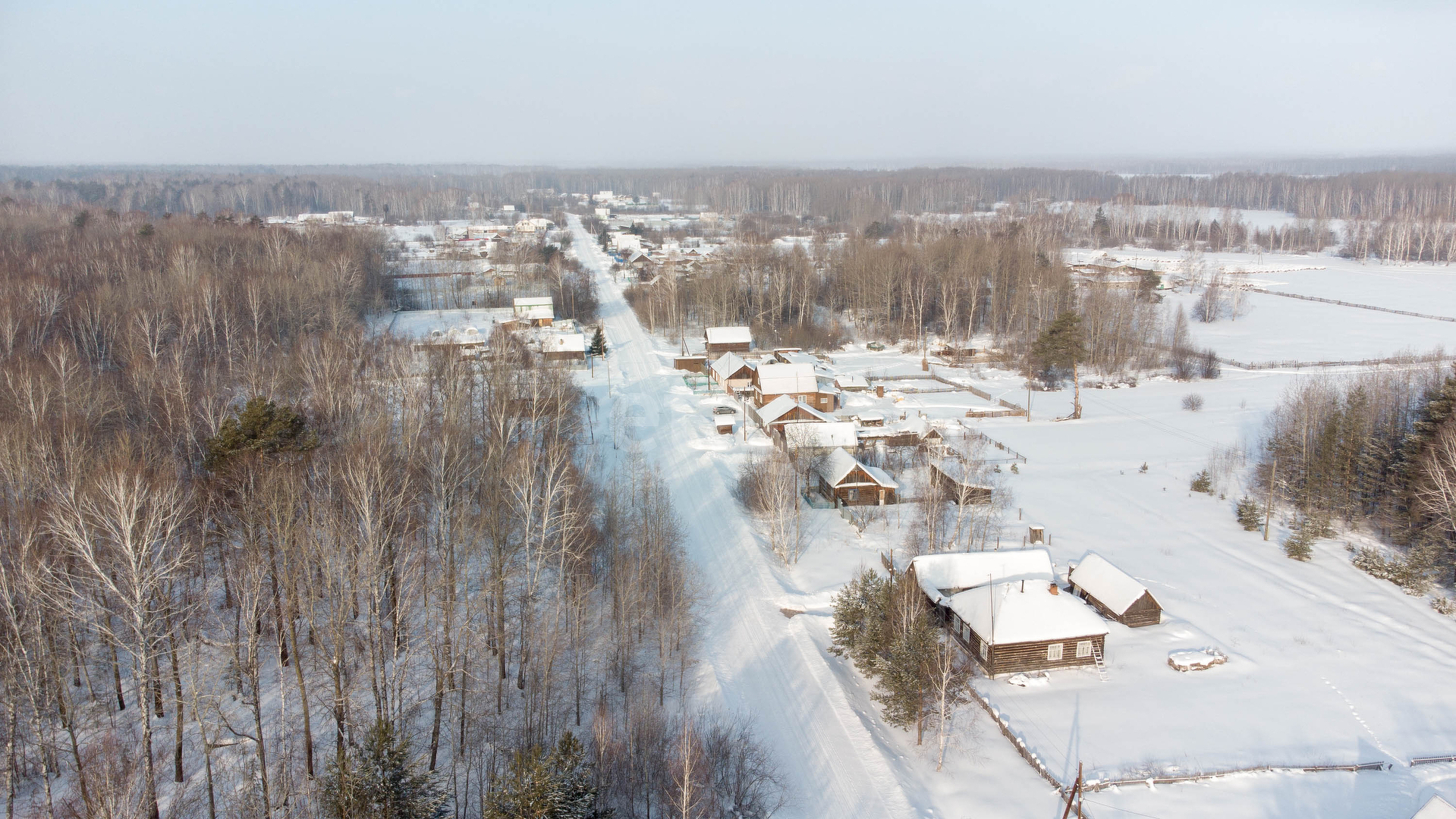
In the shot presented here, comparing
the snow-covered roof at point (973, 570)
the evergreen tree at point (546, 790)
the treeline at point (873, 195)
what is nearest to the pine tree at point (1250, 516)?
the snow-covered roof at point (973, 570)

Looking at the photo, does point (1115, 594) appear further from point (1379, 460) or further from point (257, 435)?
point (257, 435)

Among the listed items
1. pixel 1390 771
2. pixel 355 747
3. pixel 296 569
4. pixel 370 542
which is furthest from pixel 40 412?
pixel 1390 771

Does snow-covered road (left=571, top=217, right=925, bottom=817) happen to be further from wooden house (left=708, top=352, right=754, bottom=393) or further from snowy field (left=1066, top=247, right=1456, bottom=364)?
snowy field (left=1066, top=247, right=1456, bottom=364)

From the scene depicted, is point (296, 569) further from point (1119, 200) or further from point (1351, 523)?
point (1119, 200)

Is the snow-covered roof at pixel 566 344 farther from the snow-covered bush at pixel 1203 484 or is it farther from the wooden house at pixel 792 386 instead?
the snow-covered bush at pixel 1203 484

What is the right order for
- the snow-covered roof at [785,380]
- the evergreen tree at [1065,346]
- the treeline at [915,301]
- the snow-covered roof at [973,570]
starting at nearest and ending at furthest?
1. the snow-covered roof at [973,570]
2. the snow-covered roof at [785,380]
3. the evergreen tree at [1065,346]
4. the treeline at [915,301]

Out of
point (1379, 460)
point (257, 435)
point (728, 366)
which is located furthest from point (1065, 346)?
point (257, 435)
